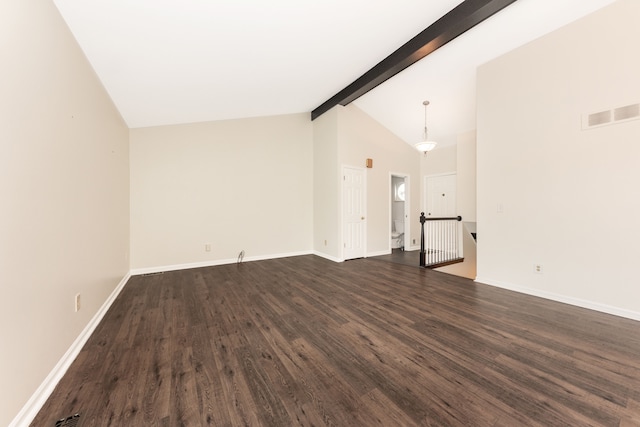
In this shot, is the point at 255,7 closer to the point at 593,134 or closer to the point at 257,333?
the point at 257,333

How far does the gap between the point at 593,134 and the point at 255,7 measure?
12.2 ft

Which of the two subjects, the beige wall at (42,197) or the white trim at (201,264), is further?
the white trim at (201,264)

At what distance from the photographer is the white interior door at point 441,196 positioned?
5.97 m

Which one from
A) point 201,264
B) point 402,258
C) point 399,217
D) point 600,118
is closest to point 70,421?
point 201,264

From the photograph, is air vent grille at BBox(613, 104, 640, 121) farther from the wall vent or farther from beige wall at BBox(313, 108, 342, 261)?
beige wall at BBox(313, 108, 342, 261)

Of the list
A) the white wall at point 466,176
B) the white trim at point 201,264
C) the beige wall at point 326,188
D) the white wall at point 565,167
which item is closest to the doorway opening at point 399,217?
the white wall at point 466,176

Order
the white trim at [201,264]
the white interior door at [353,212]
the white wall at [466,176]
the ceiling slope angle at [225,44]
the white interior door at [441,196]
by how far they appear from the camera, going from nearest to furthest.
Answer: the ceiling slope angle at [225,44], the white trim at [201,264], the white interior door at [353,212], the white wall at [466,176], the white interior door at [441,196]

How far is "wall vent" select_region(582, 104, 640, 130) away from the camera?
2390mm

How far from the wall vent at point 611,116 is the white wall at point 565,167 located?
0.17ft

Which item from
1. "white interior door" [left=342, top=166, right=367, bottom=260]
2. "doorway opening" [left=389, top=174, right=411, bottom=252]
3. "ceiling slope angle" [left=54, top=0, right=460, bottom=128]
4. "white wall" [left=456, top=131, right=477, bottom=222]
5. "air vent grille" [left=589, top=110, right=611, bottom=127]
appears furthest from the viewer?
"doorway opening" [left=389, top=174, right=411, bottom=252]

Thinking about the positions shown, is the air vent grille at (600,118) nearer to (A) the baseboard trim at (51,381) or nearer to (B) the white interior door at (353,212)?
(B) the white interior door at (353,212)

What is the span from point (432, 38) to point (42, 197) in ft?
13.0

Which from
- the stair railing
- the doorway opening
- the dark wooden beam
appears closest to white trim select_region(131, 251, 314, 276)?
the doorway opening

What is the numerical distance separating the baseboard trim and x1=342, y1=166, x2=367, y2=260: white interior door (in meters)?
3.85
